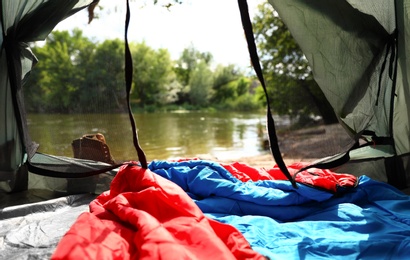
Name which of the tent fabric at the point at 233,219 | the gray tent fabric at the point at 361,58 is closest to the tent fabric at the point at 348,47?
the gray tent fabric at the point at 361,58

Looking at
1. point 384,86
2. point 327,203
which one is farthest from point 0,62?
point 384,86

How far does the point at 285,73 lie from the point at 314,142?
169 centimetres

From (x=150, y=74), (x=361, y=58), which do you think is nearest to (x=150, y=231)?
(x=361, y=58)

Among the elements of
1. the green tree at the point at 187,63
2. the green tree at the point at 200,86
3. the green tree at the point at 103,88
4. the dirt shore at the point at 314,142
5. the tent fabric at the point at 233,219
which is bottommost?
the tent fabric at the point at 233,219

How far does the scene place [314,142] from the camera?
263 cm

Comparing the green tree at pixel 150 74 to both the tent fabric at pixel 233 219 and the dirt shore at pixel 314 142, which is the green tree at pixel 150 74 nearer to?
the dirt shore at pixel 314 142

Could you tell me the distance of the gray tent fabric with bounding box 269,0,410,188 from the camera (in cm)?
205

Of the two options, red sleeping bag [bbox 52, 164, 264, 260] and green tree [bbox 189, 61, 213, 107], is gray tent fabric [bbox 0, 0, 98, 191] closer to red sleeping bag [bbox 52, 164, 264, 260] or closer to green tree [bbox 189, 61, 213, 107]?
red sleeping bag [bbox 52, 164, 264, 260]

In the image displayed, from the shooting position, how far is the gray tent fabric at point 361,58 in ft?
6.74

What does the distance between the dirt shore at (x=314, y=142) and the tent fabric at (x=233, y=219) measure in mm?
269

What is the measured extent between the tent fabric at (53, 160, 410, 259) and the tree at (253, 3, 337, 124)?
1.96 ft

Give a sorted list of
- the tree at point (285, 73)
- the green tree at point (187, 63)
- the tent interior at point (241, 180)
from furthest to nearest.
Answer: the green tree at point (187, 63), the tree at point (285, 73), the tent interior at point (241, 180)

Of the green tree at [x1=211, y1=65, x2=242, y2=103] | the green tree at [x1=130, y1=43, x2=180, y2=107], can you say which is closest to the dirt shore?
the green tree at [x1=130, y1=43, x2=180, y2=107]

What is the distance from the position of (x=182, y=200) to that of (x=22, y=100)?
4.49ft
